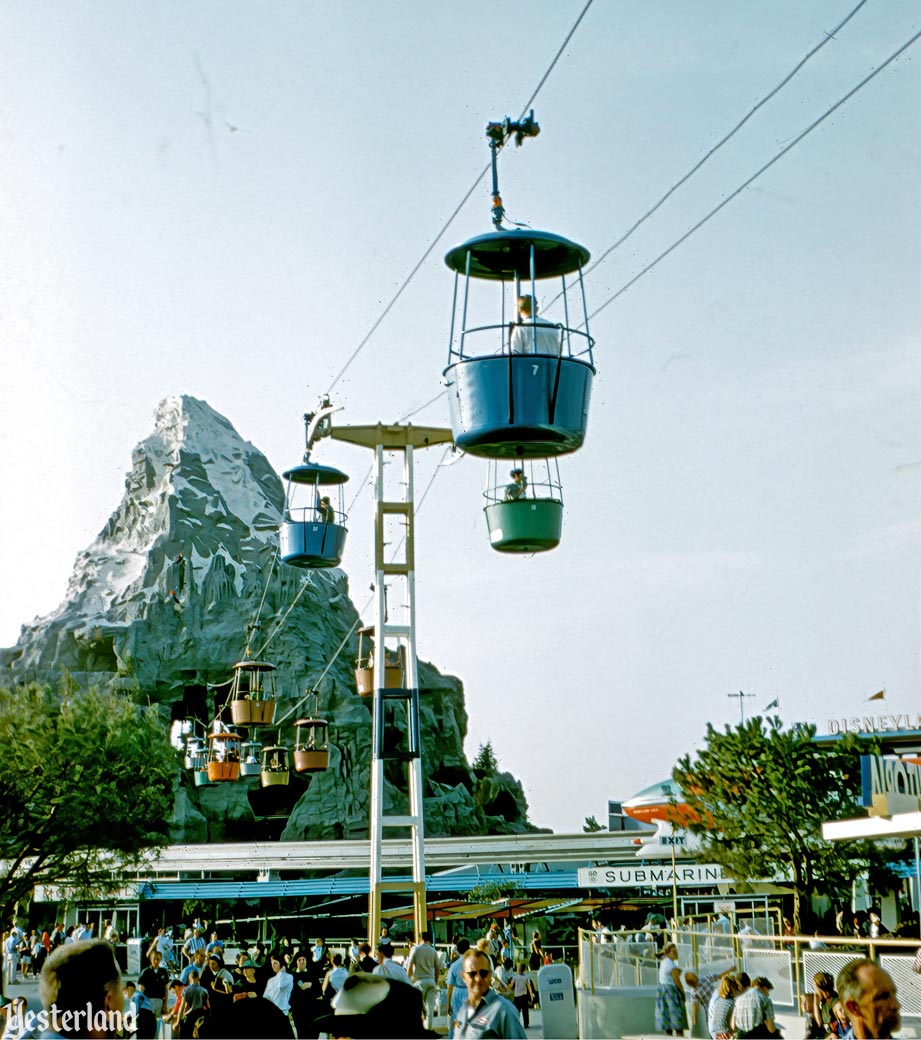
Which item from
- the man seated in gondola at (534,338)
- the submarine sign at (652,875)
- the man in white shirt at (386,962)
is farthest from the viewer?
the submarine sign at (652,875)

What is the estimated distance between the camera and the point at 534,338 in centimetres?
1245

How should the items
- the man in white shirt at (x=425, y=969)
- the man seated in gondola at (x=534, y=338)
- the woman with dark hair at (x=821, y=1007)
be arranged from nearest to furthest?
1. the man seated in gondola at (x=534, y=338)
2. the woman with dark hair at (x=821, y=1007)
3. the man in white shirt at (x=425, y=969)

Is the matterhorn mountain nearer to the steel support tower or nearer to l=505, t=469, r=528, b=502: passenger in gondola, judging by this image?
the steel support tower

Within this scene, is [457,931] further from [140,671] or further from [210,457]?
[210,457]

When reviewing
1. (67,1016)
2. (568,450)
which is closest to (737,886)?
(568,450)

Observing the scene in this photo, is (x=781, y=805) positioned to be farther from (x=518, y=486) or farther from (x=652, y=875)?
(x=518, y=486)

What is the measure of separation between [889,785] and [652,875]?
18750 mm

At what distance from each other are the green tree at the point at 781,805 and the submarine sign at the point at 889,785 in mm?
14332

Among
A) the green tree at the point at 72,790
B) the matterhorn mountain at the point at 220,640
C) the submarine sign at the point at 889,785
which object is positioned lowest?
the submarine sign at the point at 889,785

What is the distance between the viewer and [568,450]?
42.8 ft

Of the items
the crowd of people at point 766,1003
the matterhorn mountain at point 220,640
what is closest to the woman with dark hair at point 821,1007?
the crowd of people at point 766,1003

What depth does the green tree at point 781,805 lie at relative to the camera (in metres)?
35.9

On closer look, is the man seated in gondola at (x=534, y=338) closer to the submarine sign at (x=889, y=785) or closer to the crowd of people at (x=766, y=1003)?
the crowd of people at (x=766, y=1003)

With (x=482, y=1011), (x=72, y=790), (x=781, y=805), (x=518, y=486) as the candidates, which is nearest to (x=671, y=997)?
(x=518, y=486)
